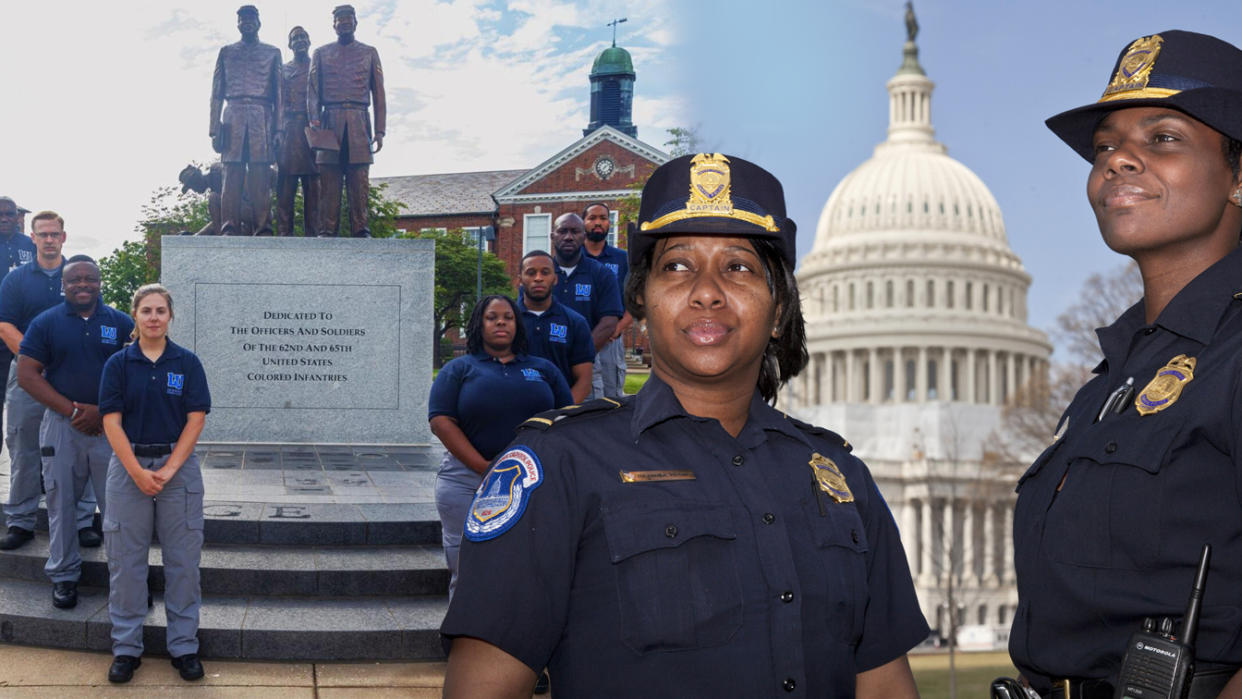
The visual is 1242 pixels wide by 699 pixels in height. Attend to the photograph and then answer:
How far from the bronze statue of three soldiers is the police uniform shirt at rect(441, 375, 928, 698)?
484 inches

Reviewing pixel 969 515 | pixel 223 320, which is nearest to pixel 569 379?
pixel 223 320

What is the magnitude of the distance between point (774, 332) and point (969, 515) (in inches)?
2893

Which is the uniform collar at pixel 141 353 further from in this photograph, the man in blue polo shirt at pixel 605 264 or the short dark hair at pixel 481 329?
the man in blue polo shirt at pixel 605 264

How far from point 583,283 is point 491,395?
2689mm

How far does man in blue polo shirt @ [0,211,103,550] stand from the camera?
7.94 meters

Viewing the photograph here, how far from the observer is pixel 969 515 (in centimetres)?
7231

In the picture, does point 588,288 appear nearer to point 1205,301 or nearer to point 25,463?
point 25,463

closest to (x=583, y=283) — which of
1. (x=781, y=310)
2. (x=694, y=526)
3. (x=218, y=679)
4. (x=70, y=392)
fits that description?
(x=70, y=392)

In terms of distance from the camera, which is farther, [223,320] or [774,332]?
[223,320]

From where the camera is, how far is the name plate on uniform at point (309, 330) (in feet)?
45.3

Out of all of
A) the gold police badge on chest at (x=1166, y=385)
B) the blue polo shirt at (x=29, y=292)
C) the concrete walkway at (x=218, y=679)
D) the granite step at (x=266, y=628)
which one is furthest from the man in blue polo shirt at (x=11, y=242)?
the gold police badge on chest at (x=1166, y=385)

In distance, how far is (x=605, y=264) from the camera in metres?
9.09

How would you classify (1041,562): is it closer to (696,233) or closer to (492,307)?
(696,233)

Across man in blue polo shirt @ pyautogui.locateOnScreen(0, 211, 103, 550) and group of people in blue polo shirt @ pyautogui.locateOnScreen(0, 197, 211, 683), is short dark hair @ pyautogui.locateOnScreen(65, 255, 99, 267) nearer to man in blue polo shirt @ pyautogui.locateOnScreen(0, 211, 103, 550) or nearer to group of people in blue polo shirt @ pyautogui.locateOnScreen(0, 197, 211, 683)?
group of people in blue polo shirt @ pyautogui.locateOnScreen(0, 197, 211, 683)
